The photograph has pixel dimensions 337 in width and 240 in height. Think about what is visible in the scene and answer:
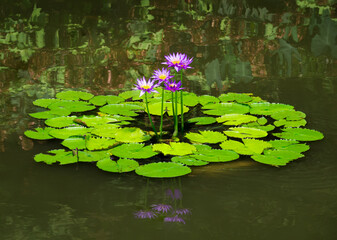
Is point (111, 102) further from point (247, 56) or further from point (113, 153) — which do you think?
point (247, 56)

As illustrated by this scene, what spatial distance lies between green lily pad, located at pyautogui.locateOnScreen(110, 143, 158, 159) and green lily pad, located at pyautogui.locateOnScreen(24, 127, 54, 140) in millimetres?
400

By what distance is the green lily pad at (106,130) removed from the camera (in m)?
2.53

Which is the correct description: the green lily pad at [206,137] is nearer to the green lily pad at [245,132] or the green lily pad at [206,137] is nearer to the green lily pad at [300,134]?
the green lily pad at [245,132]

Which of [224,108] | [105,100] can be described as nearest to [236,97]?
[224,108]

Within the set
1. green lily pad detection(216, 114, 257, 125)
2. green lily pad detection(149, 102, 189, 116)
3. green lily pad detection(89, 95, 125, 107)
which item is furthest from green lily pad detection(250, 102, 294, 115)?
green lily pad detection(89, 95, 125, 107)

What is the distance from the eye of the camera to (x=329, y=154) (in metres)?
2.44

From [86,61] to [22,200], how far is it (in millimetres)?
2079

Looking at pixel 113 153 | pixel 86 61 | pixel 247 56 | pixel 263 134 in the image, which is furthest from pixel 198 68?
pixel 113 153

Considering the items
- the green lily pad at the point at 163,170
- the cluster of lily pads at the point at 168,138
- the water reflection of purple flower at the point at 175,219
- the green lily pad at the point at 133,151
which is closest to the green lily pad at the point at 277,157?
the cluster of lily pads at the point at 168,138

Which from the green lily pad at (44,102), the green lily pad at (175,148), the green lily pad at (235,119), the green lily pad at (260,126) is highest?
the green lily pad at (44,102)

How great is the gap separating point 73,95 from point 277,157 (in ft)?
4.59

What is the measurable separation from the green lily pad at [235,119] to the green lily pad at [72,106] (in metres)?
0.74

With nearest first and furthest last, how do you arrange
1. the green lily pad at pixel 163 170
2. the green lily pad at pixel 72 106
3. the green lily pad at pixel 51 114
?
the green lily pad at pixel 163 170, the green lily pad at pixel 51 114, the green lily pad at pixel 72 106

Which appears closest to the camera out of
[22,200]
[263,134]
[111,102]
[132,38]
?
[22,200]
